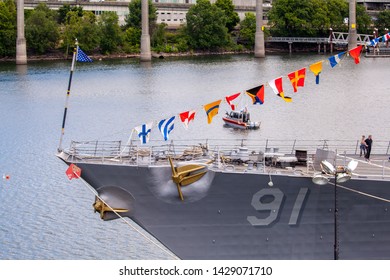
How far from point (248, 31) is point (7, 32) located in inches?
1382

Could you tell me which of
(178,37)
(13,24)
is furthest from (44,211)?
(178,37)

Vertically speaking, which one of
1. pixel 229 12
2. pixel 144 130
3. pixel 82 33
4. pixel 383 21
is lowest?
pixel 144 130

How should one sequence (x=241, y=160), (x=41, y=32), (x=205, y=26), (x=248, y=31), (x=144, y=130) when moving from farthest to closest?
(x=248, y=31) → (x=205, y=26) → (x=41, y=32) → (x=241, y=160) → (x=144, y=130)

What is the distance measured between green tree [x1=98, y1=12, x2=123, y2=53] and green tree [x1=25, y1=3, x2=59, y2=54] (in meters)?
5.82

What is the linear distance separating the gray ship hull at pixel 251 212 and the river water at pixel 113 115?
4.39 m

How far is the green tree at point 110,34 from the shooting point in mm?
126250

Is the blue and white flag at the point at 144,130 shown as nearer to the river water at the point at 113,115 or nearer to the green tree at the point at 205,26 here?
the river water at the point at 113,115

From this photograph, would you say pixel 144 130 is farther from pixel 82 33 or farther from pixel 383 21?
pixel 383 21

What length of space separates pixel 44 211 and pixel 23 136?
69.4ft

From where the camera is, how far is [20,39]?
4663 inches

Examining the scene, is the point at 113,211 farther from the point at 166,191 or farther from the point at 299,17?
the point at 299,17

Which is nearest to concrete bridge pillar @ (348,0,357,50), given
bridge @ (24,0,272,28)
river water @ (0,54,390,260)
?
river water @ (0,54,390,260)

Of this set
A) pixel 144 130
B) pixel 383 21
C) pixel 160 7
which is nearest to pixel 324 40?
pixel 383 21

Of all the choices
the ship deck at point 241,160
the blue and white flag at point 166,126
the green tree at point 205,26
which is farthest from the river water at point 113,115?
the green tree at point 205,26
